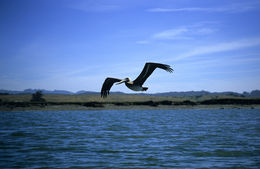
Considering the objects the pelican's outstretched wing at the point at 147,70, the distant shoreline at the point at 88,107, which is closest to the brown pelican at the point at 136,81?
the pelican's outstretched wing at the point at 147,70

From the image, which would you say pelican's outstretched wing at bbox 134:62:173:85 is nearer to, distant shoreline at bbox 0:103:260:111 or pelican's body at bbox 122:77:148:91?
pelican's body at bbox 122:77:148:91

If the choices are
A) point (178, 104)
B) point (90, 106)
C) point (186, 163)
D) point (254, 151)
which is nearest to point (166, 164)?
point (186, 163)

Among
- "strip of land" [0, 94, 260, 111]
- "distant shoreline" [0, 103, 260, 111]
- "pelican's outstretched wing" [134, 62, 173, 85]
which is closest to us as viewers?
"pelican's outstretched wing" [134, 62, 173, 85]

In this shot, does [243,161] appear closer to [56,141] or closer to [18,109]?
[56,141]

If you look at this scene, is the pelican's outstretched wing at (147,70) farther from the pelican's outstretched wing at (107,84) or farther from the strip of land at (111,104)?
the strip of land at (111,104)

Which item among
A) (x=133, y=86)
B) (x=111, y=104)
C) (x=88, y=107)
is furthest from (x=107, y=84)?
(x=111, y=104)

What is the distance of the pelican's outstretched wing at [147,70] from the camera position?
13.3m

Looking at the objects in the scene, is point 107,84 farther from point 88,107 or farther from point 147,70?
point 88,107

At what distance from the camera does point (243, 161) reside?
15.7m

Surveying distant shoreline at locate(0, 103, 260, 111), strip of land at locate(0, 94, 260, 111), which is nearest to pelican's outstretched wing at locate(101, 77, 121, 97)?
distant shoreline at locate(0, 103, 260, 111)

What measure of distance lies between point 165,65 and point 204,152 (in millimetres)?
8222

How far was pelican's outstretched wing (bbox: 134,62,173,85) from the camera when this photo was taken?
13.3 metres

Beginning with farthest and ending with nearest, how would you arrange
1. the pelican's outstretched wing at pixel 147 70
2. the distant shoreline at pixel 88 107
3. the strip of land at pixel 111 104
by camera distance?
1. the strip of land at pixel 111 104
2. the distant shoreline at pixel 88 107
3. the pelican's outstretched wing at pixel 147 70

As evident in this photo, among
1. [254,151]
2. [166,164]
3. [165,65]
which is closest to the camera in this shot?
[165,65]
